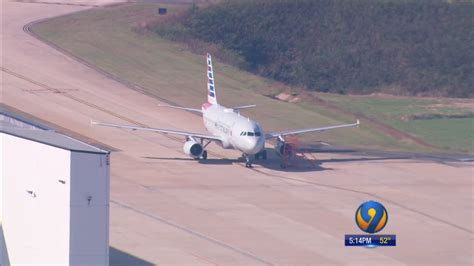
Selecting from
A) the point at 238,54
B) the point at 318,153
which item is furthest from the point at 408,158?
the point at 238,54

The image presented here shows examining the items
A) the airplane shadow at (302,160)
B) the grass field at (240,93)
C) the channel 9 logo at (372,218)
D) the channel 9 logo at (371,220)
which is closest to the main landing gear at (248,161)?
the airplane shadow at (302,160)

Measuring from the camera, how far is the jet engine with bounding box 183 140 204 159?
68.0 m

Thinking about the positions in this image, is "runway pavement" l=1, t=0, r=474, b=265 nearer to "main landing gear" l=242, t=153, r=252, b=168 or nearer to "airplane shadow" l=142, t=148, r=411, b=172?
"airplane shadow" l=142, t=148, r=411, b=172

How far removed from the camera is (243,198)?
59.9 metres

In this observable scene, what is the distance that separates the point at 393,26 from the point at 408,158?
49818mm

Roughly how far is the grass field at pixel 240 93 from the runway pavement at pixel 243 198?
239 inches

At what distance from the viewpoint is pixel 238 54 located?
111 m

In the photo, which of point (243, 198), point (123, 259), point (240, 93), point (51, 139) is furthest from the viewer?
point (240, 93)

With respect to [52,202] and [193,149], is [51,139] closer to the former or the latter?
[52,202]


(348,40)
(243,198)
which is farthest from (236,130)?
(348,40)

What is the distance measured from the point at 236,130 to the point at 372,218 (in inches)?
898

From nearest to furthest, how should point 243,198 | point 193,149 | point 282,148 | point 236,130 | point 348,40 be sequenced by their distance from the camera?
point 243,198
point 236,130
point 193,149
point 282,148
point 348,40

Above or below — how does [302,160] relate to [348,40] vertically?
below

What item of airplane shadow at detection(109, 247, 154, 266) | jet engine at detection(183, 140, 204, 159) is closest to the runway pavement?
airplane shadow at detection(109, 247, 154, 266)
